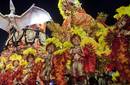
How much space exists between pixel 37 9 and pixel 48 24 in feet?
0.74

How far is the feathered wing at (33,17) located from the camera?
12.8 ft

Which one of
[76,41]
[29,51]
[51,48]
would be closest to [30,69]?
[29,51]

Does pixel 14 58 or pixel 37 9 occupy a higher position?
pixel 37 9

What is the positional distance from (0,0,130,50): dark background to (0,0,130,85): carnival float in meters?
0.04

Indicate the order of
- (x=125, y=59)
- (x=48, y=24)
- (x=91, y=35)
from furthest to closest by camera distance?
(x=48, y=24), (x=91, y=35), (x=125, y=59)

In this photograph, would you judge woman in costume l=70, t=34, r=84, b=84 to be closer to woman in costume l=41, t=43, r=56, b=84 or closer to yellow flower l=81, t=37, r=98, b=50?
yellow flower l=81, t=37, r=98, b=50

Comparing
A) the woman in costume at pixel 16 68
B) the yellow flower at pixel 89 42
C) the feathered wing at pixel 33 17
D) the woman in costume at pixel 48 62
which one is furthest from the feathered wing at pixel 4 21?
the yellow flower at pixel 89 42

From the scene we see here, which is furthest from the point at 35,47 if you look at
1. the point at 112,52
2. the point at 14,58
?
the point at 112,52

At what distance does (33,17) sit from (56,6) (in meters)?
0.34

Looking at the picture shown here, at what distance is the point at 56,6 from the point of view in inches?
150

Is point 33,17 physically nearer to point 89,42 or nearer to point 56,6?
point 56,6

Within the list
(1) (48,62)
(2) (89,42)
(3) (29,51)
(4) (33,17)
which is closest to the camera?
(2) (89,42)

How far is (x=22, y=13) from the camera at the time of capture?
4020 mm

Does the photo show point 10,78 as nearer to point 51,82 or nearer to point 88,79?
point 51,82
